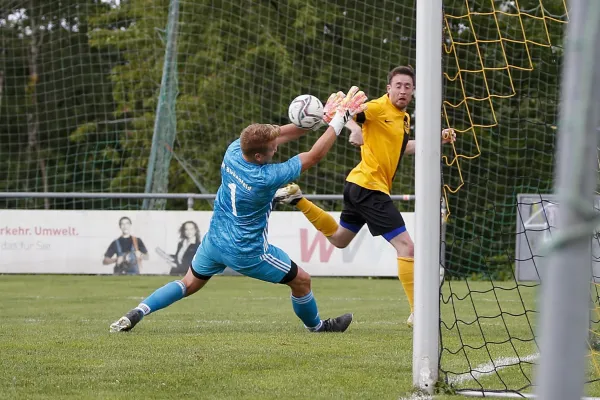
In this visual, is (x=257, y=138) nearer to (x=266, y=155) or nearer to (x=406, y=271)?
(x=266, y=155)

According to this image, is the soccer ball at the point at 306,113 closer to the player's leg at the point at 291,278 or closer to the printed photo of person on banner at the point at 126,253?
the player's leg at the point at 291,278

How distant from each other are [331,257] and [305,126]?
357 inches

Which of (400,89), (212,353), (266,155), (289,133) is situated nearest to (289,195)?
(289,133)

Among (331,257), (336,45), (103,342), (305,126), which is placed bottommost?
(331,257)

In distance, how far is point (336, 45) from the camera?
1978 cm

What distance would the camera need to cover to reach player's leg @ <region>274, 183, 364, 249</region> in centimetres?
772

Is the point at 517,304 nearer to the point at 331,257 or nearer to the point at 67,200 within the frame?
the point at 331,257

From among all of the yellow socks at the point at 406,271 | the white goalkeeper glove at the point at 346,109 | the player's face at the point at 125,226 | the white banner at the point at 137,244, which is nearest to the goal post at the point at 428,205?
the white goalkeeper glove at the point at 346,109

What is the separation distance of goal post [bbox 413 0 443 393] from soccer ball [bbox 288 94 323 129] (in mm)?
2271

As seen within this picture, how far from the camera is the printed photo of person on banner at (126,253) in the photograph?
1559cm

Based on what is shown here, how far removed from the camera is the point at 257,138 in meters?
6.14

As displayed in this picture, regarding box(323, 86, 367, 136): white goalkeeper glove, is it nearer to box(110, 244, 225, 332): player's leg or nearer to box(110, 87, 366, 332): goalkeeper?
box(110, 87, 366, 332): goalkeeper

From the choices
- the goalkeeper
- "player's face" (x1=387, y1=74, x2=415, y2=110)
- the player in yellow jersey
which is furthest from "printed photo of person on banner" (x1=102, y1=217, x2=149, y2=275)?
the goalkeeper

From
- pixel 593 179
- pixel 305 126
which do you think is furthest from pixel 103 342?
pixel 593 179
